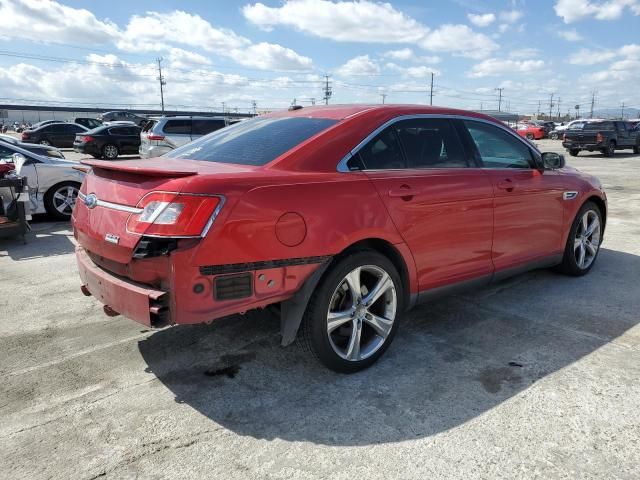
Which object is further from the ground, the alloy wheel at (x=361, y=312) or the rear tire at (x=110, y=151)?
the rear tire at (x=110, y=151)

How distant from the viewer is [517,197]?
418 cm

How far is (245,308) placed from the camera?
274 centimetres

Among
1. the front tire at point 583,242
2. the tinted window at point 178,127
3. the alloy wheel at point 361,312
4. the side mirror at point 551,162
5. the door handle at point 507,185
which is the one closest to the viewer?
the alloy wheel at point 361,312

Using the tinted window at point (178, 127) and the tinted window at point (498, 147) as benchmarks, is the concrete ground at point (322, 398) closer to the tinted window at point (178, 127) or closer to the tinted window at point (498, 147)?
the tinted window at point (498, 147)

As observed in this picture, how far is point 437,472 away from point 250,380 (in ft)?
4.17

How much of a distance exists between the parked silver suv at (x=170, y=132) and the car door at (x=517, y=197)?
39.5ft

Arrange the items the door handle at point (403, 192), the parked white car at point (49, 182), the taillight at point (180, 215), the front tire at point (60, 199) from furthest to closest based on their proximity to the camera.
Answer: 1. the front tire at point (60, 199)
2. the parked white car at point (49, 182)
3. the door handle at point (403, 192)
4. the taillight at point (180, 215)

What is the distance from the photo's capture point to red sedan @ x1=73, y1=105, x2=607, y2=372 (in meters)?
2.60

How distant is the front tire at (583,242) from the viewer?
5.03m

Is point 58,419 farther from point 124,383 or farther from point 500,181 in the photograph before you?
point 500,181

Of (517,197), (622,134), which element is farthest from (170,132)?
(622,134)

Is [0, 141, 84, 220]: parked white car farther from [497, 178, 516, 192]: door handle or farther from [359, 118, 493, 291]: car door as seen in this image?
[497, 178, 516, 192]: door handle

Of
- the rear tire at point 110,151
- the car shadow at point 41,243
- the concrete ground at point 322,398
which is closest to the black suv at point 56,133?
the rear tire at point 110,151

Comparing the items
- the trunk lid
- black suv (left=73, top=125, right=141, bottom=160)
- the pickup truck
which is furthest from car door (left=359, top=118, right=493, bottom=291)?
the pickup truck
